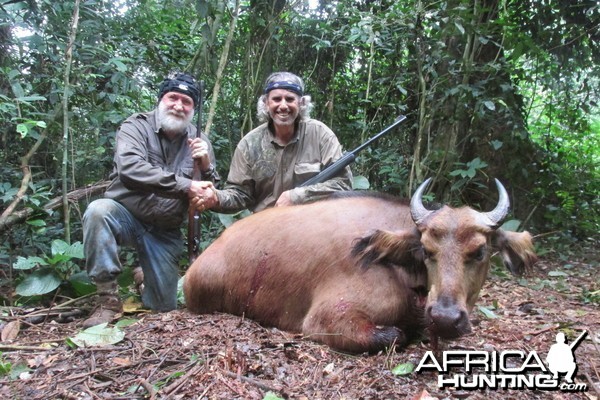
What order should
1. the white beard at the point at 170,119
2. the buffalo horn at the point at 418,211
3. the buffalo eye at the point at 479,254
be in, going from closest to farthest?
the buffalo eye at the point at 479,254 → the buffalo horn at the point at 418,211 → the white beard at the point at 170,119

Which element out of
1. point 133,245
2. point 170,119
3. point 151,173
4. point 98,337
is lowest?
point 98,337

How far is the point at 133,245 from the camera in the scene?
219 inches

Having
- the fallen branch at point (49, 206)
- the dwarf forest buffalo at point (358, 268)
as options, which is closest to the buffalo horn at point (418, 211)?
the dwarf forest buffalo at point (358, 268)

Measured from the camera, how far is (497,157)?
345 inches

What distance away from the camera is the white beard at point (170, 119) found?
557 centimetres

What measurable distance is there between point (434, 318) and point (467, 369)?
18.1 inches

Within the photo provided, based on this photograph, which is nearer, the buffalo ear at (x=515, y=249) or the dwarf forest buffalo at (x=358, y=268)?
the dwarf forest buffalo at (x=358, y=268)

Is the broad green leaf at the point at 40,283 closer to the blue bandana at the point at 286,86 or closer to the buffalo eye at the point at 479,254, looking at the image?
the blue bandana at the point at 286,86

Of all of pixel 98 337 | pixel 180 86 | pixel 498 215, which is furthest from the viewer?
pixel 180 86

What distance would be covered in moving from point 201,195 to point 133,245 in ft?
3.59

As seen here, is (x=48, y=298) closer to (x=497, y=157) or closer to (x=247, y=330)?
(x=247, y=330)

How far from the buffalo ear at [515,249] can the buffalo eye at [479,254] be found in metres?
0.41

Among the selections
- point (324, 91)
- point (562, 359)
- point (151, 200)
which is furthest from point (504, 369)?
point (324, 91)

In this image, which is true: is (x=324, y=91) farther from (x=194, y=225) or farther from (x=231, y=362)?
(x=231, y=362)
